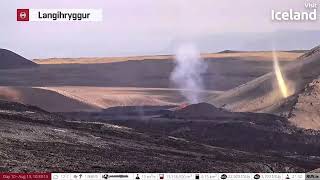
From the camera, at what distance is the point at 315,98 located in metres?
41.4

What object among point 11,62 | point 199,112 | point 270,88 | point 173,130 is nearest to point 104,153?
point 173,130

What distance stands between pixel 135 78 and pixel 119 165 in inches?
3158

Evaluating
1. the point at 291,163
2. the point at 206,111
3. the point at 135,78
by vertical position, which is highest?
the point at 135,78

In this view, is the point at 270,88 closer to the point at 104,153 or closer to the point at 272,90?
the point at 272,90

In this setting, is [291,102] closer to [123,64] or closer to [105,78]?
[105,78]

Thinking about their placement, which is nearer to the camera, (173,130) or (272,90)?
(173,130)

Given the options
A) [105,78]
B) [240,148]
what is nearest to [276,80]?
[240,148]

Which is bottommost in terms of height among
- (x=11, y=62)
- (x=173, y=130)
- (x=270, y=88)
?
(x=173, y=130)

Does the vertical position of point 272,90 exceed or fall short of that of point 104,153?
it exceeds it

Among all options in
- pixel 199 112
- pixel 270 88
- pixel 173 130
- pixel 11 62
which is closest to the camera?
pixel 173 130

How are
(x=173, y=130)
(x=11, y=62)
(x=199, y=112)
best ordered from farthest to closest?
(x=11, y=62)
(x=199, y=112)
(x=173, y=130)
